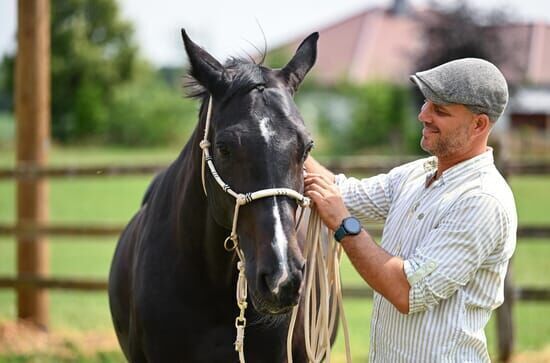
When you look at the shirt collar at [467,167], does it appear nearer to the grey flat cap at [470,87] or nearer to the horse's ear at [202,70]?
the grey flat cap at [470,87]

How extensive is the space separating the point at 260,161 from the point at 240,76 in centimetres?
44

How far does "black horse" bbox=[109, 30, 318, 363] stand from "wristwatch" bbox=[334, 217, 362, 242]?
0.64 feet

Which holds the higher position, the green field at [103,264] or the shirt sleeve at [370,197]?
the shirt sleeve at [370,197]

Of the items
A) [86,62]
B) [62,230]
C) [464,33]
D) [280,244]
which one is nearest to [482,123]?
[280,244]

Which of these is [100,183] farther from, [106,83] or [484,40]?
[106,83]

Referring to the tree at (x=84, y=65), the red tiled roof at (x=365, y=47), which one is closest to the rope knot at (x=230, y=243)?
the red tiled roof at (x=365, y=47)

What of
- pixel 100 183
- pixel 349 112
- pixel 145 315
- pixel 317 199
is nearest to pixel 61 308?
pixel 145 315

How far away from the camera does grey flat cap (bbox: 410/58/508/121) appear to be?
262 centimetres

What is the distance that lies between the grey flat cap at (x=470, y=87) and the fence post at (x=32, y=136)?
5676mm

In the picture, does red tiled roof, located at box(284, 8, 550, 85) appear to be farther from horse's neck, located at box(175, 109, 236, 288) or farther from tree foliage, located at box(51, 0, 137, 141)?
horse's neck, located at box(175, 109, 236, 288)

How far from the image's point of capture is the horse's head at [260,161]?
2.48 metres

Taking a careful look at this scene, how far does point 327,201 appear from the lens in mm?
2814

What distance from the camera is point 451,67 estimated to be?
8.82 feet

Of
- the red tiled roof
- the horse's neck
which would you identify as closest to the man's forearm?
the horse's neck
